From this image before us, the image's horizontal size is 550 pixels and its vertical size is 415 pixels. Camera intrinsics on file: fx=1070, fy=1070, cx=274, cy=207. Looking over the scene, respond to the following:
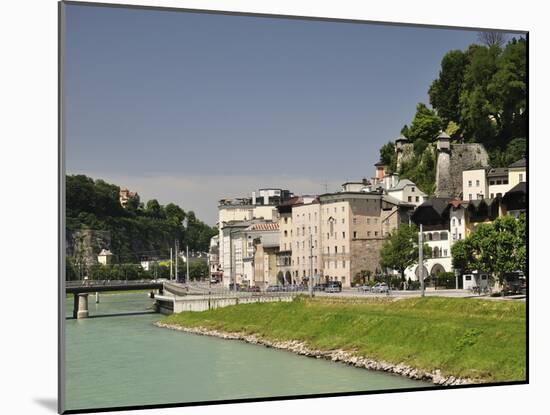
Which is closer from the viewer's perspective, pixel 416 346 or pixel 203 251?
pixel 416 346

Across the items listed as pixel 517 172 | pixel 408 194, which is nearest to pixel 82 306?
pixel 408 194

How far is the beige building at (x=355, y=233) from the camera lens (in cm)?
1350

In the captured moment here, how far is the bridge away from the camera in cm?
1533

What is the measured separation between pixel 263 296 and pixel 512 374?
6.58m

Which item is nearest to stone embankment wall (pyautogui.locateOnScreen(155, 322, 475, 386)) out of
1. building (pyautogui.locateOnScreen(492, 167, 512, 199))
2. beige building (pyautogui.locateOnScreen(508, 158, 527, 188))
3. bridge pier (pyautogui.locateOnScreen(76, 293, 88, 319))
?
beige building (pyautogui.locateOnScreen(508, 158, 527, 188))

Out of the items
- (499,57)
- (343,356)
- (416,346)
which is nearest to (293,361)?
(343,356)

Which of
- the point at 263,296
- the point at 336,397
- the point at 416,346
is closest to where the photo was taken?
the point at 336,397

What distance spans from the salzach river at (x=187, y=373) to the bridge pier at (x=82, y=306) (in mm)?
3280

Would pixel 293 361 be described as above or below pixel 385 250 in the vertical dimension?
below

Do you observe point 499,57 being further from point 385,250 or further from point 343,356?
point 343,356

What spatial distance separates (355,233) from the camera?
45.0ft

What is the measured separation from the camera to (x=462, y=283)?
12.8 metres

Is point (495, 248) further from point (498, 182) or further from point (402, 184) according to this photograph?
point (402, 184)

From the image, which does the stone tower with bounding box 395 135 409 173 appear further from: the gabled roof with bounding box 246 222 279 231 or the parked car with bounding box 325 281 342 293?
the gabled roof with bounding box 246 222 279 231
